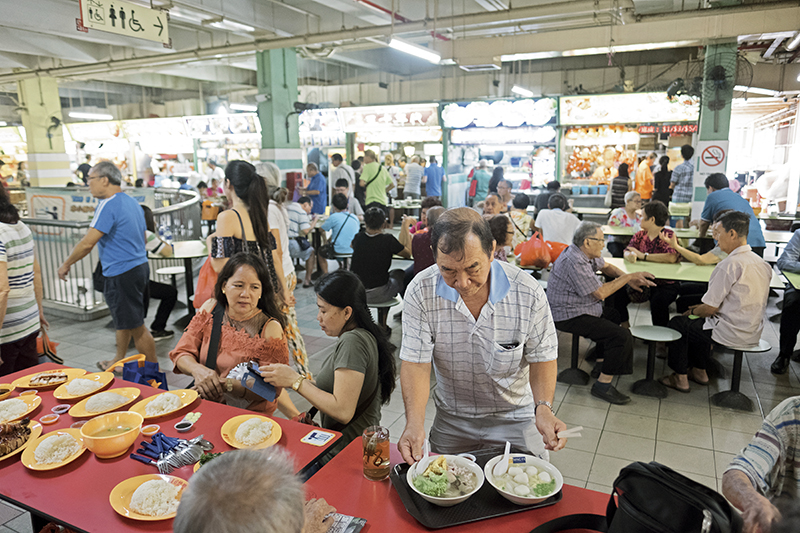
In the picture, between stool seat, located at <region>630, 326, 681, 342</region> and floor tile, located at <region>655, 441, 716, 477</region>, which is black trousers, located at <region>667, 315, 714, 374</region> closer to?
stool seat, located at <region>630, 326, 681, 342</region>

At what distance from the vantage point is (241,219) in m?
3.56

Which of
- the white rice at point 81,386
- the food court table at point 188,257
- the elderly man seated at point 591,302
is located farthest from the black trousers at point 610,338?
the food court table at point 188,257

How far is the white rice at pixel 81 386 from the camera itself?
2.47 metres

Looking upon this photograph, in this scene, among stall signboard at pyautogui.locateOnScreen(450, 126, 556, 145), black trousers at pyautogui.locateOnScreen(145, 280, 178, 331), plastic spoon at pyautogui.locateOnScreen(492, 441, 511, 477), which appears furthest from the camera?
stall signboard at pyautogui.locateOnScreen(450, 126, 556, 145)

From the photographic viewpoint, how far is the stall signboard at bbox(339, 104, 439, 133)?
456 inches

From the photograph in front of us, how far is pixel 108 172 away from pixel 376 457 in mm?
3601

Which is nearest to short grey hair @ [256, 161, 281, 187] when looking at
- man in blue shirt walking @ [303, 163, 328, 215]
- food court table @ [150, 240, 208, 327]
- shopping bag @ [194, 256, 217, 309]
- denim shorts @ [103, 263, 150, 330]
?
shopping bag @ [194, 256, 217, 309]

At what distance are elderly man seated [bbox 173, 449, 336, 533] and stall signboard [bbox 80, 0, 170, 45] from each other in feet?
17.3

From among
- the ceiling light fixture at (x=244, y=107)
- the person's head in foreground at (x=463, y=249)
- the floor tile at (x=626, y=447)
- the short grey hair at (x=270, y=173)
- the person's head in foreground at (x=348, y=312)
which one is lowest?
the floor tile at (x=626, y=447)

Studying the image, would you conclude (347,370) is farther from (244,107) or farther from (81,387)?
(244,107)

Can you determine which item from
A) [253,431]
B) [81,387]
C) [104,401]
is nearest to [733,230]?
[253,431]

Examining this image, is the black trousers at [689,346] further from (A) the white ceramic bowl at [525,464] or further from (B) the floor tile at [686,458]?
(A) the white ceramic bowl at [525,464]

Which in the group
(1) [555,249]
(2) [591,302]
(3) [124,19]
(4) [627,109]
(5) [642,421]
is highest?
(3) [124,19]

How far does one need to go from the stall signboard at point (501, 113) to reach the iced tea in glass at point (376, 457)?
376 inches
